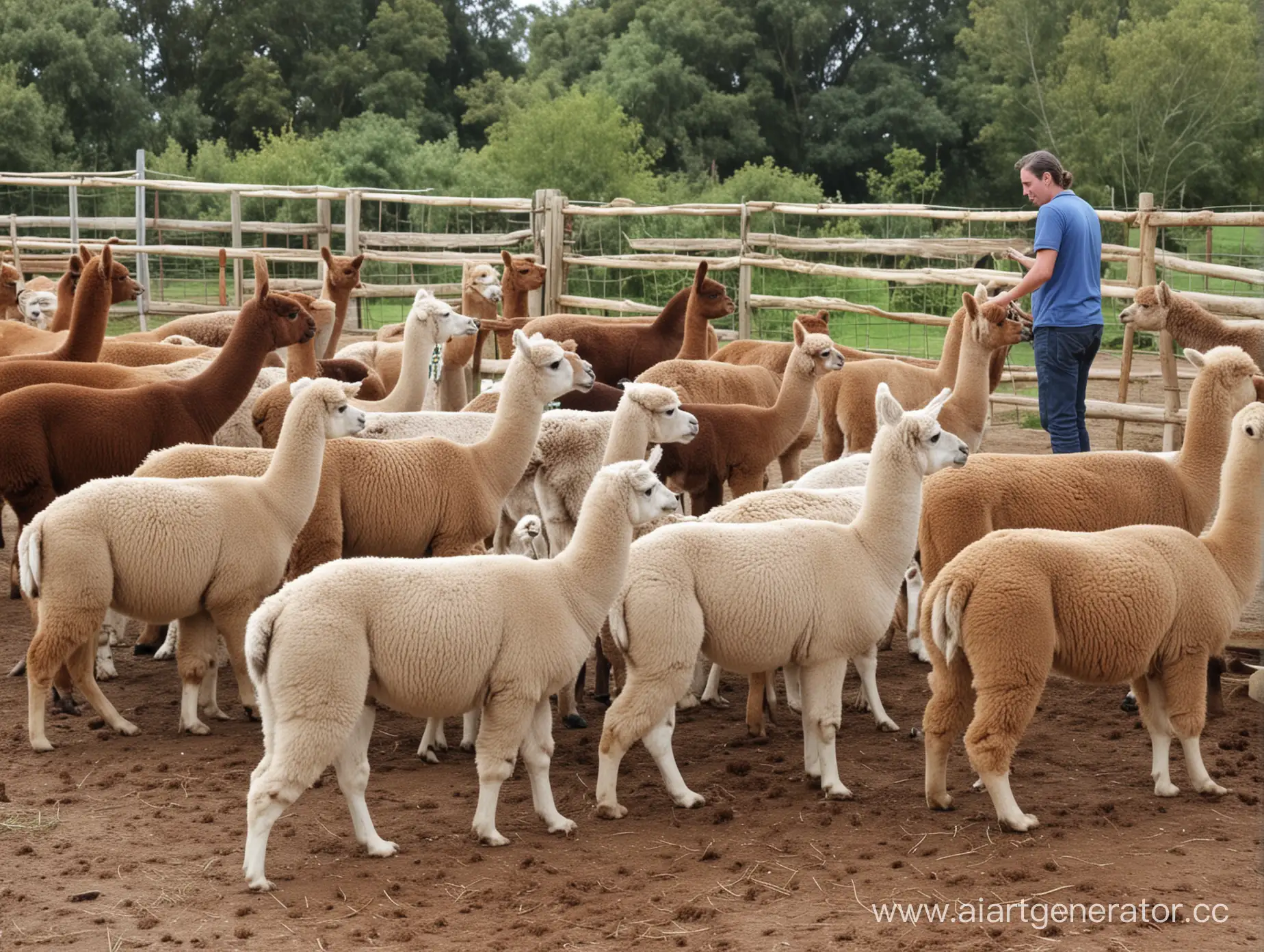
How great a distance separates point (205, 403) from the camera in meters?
8.17

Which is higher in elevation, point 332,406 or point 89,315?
point 89,315

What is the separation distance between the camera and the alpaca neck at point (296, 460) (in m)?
6.51

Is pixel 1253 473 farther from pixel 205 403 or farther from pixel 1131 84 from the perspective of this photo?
pixel 1131 84

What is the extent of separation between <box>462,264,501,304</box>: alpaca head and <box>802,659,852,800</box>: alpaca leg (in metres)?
7.21

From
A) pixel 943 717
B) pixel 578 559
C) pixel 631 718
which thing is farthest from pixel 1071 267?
pixel 631 718

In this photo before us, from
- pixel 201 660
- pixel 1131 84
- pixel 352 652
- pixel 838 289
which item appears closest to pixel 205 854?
pixel 352 652

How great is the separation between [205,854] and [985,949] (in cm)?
267

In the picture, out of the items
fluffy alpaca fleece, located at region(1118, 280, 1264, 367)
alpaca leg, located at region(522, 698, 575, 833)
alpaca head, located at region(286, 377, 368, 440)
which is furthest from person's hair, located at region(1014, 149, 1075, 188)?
alpaca leg, located at region(522, 698, 575, 833)

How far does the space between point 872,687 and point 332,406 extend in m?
2.71

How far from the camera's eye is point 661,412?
22.5 feet

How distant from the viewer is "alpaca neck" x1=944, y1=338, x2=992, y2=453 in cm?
919

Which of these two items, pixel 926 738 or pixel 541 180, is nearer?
pixel 926 738

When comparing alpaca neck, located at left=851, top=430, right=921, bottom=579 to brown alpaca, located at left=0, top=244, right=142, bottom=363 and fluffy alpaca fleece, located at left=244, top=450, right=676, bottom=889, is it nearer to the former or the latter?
fluffy alpaca fleece, located at left=244, top=450, right=676, bottom=889

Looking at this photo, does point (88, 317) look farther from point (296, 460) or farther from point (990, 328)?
point (990, 328)
